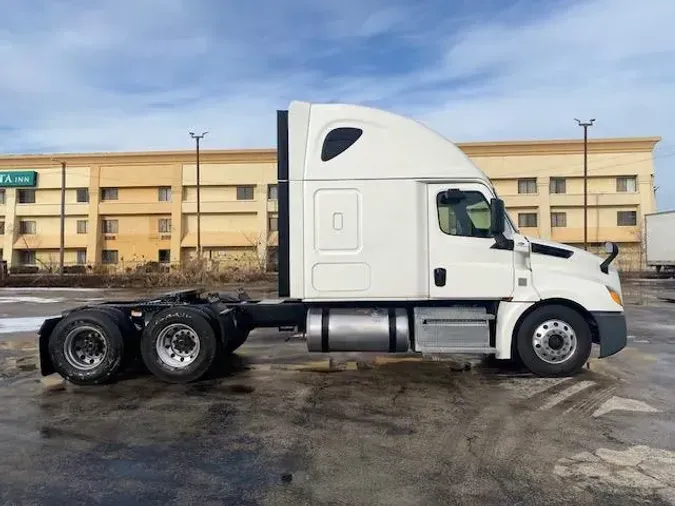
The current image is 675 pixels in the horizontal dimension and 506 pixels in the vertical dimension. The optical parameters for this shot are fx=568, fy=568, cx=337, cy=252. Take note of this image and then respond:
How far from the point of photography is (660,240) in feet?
121

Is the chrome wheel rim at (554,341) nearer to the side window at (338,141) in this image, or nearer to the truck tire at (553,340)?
the truck tire at (553,340)

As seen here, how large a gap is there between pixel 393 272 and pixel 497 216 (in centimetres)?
161

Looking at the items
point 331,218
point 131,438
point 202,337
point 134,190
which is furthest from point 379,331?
point 134,190

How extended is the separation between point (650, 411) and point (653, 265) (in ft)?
120

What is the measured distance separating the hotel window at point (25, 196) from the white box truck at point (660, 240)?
5561 cm

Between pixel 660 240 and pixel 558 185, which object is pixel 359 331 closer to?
pixel 660 240

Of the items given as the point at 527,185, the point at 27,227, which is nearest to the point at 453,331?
the point at 527,185

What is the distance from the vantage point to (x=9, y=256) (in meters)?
56.3

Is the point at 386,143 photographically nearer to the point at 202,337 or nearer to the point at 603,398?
the point at 202,337

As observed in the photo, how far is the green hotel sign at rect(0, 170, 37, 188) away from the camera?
56.9 meters

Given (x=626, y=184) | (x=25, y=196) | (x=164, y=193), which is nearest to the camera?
(x=626, y=184)

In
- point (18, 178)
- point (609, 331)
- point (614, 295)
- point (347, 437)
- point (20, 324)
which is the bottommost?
point (347, 437)

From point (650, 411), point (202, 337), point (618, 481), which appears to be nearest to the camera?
point (618, 481)

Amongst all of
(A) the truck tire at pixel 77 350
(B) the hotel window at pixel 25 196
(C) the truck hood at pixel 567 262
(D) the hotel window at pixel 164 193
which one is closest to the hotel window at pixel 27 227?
(B) the hotel window at pixel 25 196
